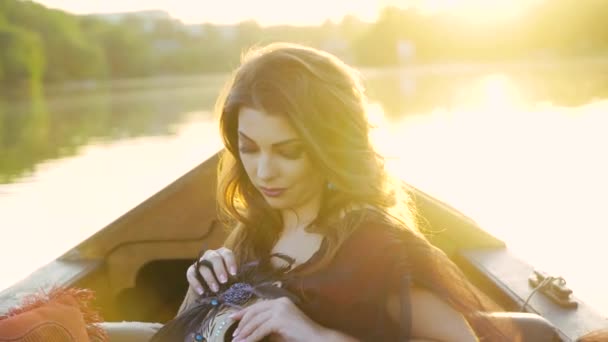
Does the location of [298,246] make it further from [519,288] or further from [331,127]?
[519,288]

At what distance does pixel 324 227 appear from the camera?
1565 millimetres

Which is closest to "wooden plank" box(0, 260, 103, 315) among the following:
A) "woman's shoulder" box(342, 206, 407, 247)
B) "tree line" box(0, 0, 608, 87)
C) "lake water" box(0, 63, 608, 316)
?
"lake water" box(0, 63, 608, 316)

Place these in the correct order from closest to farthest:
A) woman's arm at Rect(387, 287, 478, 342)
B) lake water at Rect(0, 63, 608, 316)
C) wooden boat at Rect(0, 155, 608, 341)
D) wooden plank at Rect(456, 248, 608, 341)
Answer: woman's arm at Rect(387, 287, 478, 342) → wooden plank at Rect(456, 248, 608, 341) → wooden boat at Rect(0, 155, 608, 341) → lake water at Rect(0, 63, 608, 316)

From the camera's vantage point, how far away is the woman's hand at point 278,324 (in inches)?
55.5

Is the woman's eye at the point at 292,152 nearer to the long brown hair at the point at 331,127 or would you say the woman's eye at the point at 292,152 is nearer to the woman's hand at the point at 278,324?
the long brown hair at the point at 331,127

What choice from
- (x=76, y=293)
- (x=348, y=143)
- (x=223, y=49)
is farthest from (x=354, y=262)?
(x=223, y=49)

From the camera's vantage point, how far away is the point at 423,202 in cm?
310

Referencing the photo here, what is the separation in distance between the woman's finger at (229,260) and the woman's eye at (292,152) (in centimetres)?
25

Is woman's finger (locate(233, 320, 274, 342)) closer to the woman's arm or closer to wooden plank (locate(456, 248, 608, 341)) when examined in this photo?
the woman's arm

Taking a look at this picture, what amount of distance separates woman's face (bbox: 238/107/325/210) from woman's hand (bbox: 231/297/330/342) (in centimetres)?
23

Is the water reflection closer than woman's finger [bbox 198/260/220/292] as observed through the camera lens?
No

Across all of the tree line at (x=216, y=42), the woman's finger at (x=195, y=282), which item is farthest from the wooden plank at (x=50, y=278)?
the tree line at (x=216, y=42)

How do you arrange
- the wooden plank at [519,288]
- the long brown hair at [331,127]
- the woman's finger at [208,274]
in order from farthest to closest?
1. the wooden plank at [519,288]
2. the woman's finger at [208,274]
3. the long brown hair at [331,127]

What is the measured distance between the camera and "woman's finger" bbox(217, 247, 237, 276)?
5.29 feet
